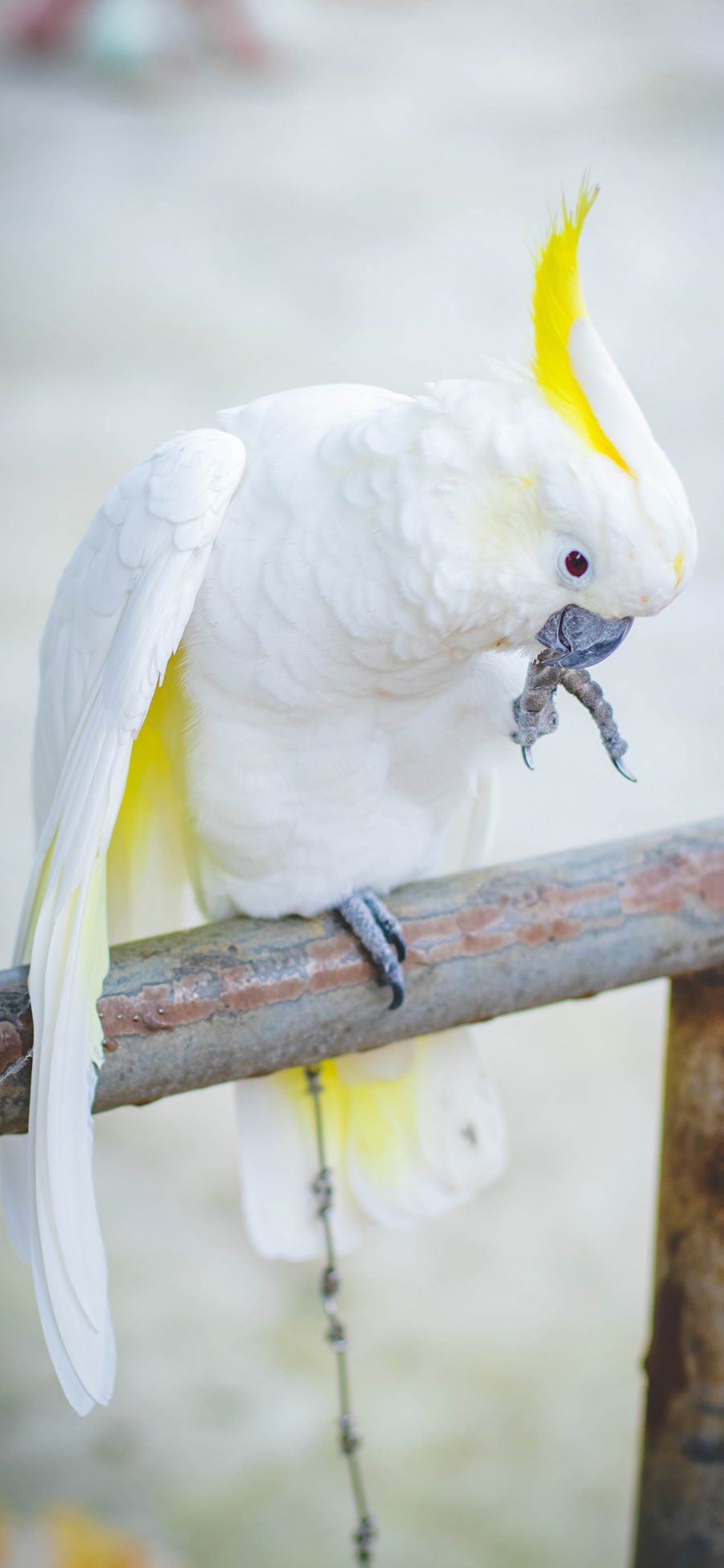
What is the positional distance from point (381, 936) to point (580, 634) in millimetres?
362

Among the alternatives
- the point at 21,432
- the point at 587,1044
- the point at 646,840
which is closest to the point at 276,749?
the point at 646,840

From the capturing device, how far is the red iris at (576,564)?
0.99 metres

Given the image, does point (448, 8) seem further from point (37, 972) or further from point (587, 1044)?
point (37, 972)

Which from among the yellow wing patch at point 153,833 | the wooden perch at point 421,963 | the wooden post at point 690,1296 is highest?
the yellow wing patch at point 153,833

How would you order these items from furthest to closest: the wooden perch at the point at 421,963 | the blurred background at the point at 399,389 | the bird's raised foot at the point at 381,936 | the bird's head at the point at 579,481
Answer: the blurred background at the point at 399,389 < the bird's raised foot at the point at 381,936 < the wooden perch at the point at 421,963 < the bird's head at the point at 579,481

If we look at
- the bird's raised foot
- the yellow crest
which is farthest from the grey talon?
the yellow crest

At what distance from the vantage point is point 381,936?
1.26m

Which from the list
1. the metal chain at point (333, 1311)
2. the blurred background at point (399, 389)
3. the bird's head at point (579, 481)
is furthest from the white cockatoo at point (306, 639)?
the metal chain at point (333, 1311)

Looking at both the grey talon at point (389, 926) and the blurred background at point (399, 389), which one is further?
the blurred background at point (399, 389)

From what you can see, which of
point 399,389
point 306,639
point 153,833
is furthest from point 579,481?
point 399,389

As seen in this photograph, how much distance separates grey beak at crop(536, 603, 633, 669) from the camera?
1039 mm

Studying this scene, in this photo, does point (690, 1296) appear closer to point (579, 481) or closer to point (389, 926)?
point (389, 926)

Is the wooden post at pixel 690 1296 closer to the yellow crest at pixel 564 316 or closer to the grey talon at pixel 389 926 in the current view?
the grey talon at pixel 389 926

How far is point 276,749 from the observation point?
3.97ft
